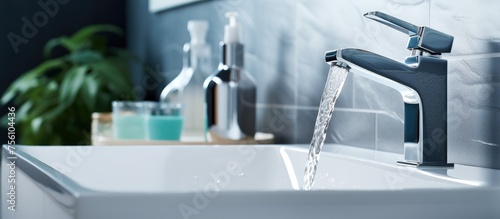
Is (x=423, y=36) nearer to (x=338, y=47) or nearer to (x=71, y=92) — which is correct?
(x=338, y=47)

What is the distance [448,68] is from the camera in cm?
98

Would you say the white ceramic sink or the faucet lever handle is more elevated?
the faucet lever handle

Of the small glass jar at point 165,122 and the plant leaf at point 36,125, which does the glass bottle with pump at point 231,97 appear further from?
the plant leaf at point 36,125

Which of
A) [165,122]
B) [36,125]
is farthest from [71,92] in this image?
[165,122]

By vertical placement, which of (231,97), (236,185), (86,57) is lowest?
(236,185)

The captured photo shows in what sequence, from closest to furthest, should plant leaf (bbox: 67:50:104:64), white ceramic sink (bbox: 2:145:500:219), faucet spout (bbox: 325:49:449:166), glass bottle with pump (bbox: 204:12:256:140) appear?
1. white ceramic sink (bbox: 2:145:500:219)
2. faucet spout (bbox: 325:49:449:166)
3. glass bottle with pump (bbox: 204:12:256:140)
4. plant leaf (bbox: 67:50:104:64)

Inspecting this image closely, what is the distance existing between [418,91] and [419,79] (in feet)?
0.05

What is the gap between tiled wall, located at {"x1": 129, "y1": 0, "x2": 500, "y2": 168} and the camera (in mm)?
905

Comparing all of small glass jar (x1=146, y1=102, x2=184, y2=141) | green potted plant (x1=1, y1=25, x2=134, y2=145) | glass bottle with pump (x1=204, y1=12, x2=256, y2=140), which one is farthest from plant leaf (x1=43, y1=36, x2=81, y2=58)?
glass bottle with pump (x1=204, y1=12, x2=256, y2=140)

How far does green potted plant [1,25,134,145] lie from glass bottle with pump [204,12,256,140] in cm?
82

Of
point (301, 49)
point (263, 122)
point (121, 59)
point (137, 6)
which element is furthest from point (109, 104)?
point (301, 49)

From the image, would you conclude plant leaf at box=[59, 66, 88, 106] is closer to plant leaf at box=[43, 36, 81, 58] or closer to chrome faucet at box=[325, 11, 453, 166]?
plant leaf at box=[43, 36, 81, 58]

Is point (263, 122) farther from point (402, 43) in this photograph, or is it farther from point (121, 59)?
point (121, 59)

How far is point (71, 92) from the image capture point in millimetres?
2209
